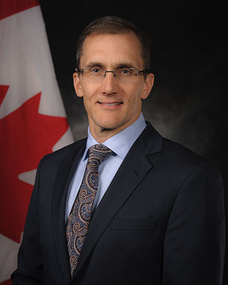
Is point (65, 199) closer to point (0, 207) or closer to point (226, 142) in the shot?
point (0, 207)

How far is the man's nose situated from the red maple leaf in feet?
4.83

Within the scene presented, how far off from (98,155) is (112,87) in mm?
411

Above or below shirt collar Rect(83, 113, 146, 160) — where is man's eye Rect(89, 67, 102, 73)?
above

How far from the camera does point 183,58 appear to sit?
434cm

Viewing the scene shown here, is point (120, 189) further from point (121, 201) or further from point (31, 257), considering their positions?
point (31, 257)

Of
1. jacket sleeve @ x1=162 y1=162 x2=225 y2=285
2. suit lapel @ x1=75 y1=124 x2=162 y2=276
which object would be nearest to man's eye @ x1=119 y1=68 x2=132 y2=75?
suit lapel @ x1=75 y1=124 x2=162 y2=276

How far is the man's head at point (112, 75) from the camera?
2.20 meters

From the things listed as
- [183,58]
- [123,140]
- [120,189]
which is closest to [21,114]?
[123,140]

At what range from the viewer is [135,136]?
2299 mm

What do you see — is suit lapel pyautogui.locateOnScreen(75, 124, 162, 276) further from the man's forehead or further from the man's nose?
the man's forehead

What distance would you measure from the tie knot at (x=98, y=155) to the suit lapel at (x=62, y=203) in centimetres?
24

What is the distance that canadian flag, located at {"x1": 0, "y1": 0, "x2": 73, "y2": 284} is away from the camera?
3.42 meters

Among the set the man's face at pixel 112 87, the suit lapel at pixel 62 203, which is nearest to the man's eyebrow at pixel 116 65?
the man's face at pixel 112 87

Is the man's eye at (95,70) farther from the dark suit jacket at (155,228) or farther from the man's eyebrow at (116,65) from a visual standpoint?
the dark suit jacket at (155,228)
